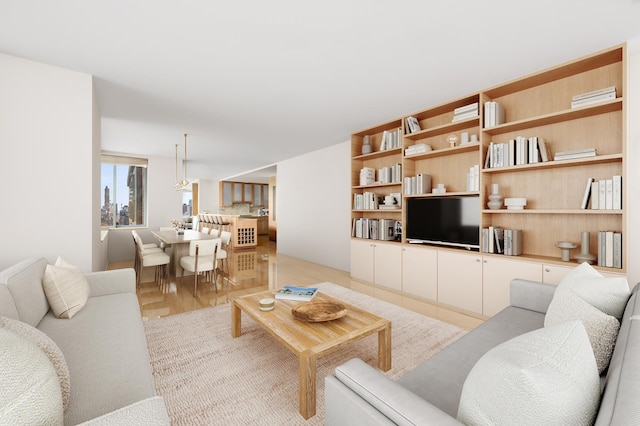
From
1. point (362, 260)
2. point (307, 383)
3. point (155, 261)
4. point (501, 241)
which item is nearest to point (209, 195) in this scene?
point (155, 261)

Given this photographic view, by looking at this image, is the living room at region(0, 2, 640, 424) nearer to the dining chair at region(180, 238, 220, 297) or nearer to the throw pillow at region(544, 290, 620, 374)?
the dining chair at region(180, 238, 220, 297)

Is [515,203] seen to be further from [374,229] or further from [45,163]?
[45,163]

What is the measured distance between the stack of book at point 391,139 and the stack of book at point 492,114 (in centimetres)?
121

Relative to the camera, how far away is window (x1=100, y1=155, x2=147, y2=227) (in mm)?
6469

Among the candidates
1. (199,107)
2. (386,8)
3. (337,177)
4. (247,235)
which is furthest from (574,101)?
(247,235)

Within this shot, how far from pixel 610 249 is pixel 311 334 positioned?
2662mm

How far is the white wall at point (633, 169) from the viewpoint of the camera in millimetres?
2461

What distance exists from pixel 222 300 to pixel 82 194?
1.93m

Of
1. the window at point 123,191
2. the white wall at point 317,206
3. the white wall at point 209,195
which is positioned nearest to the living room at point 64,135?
the white wall at point 317,206

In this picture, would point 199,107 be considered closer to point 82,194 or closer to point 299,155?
point 82,194

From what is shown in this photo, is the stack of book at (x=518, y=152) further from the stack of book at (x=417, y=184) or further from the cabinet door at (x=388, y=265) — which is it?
the cabinet door at (x=388, y=265)

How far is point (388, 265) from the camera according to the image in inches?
164

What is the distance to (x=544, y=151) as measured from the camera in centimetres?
282

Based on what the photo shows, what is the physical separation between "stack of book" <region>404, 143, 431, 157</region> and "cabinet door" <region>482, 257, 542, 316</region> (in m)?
1.59
